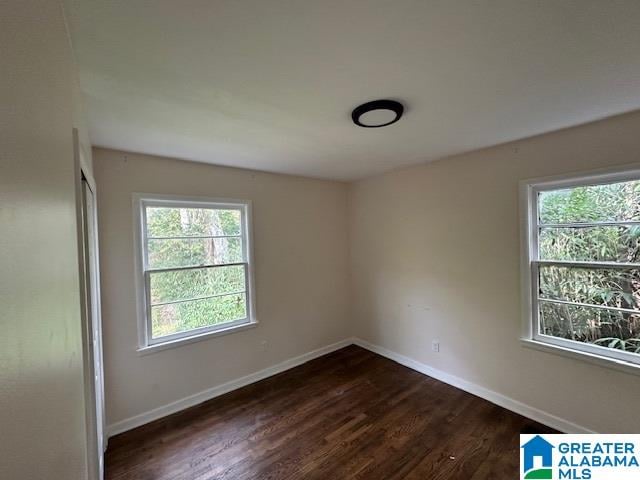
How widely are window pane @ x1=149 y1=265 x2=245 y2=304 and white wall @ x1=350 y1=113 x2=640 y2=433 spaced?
5.97 ft

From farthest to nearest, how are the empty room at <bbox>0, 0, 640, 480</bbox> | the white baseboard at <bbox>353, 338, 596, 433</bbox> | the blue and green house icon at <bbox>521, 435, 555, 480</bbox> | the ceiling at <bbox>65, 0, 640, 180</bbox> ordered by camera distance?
the white baseboard at <bbox>353, 338, 596, 433</bbox> → the blue and green house icon at <bbox>521, 435, 555, 480</bbox> → the ceiling at <bbox>65, 0, 640, 180</bbox> → the empty room at <bbox>0, 0, 640, 480</bbox>

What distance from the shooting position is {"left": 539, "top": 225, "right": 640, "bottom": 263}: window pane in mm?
1948

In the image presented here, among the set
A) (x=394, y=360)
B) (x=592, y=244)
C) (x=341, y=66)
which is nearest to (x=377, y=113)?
(x=341, y=66)

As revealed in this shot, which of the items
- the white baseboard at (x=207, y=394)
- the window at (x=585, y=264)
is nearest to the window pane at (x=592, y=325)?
the window at (x=585, y=264)

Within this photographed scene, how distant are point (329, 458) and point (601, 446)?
192cm

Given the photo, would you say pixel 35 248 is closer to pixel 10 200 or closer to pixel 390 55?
pixel 10 200

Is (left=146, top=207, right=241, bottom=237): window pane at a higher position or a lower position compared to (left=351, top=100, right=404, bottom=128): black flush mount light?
lower

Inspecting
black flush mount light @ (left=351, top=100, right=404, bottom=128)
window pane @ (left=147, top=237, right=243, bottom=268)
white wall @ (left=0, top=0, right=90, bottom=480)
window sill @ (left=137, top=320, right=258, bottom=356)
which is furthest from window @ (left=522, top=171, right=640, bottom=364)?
white wall @ (left=0, top=0, right=90, bottom=480)

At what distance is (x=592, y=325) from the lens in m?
2.13

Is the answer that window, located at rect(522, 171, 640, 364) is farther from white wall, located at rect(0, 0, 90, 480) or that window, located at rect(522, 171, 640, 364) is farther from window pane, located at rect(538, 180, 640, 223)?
white wall, located at rect(0, 0, 90, 480)

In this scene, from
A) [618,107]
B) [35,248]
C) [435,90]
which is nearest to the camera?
[35,248]

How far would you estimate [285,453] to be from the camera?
2070 millimetres

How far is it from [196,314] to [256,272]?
0.76 m

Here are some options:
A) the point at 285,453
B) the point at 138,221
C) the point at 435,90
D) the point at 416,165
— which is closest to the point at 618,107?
the point at 435,90
